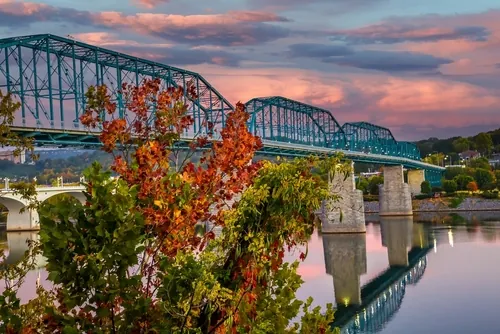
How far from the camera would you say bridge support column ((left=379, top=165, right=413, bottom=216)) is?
325 feet

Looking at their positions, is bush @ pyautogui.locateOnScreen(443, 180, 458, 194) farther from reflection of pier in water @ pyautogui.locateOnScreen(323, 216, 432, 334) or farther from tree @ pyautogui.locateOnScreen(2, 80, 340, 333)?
tree @ pyautogui.locateOnScreen(2, 80, 340, 333)

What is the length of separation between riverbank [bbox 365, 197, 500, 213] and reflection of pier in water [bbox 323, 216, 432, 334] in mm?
29558

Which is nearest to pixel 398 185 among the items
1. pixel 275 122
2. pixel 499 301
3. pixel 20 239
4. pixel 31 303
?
pixel 275 122

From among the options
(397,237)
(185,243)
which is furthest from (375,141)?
(185,243)

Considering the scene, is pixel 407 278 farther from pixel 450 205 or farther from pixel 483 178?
pixel 483 178

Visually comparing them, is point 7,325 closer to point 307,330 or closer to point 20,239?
point 307,330

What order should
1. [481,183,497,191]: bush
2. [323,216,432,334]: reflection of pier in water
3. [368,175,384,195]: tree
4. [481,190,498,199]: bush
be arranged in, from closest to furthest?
[323,216,432,334]: reflection of pier in water, [481,190,498,199]: bush, [481,183,497,191]: bush, [368,175,384,195]: tree

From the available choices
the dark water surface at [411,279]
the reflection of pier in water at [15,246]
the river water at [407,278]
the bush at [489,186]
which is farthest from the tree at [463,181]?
the reflection of pier in water at [15,246]

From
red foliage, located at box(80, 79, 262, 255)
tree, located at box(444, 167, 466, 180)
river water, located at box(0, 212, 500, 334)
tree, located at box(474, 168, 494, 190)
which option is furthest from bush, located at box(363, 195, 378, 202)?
red foliage, located at box(80, 79, 262, 255)

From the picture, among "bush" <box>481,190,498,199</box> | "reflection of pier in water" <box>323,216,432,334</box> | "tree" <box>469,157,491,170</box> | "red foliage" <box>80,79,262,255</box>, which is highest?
"tree" <box>469,157,491,170</box>

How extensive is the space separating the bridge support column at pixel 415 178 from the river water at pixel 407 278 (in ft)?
171

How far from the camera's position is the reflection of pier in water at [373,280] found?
3447 cm

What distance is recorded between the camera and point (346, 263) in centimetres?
5209

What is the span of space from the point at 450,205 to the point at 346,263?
5801 centimetres
